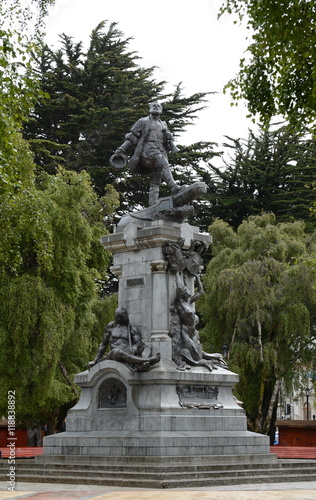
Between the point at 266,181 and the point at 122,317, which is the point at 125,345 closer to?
the point at 122,317

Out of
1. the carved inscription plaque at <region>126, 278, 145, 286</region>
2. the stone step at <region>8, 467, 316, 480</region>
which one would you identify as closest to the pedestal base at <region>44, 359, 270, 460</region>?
the stone step at <region>8, 467, 316, 480</region>

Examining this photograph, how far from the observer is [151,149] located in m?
19.6

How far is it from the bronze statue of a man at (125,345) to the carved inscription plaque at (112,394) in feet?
1.51

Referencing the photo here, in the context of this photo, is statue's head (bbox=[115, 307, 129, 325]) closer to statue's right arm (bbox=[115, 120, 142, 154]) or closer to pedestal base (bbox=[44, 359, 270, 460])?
pedestal base (bbox=[44, 359, 270, 460])

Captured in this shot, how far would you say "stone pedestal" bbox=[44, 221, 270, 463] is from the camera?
1638 centimetres

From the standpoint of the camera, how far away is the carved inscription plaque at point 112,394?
17.2 metres

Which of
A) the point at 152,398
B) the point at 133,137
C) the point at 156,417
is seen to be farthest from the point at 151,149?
the point at 156,417

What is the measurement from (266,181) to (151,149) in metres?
20.1

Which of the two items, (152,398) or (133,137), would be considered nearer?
(152,398)

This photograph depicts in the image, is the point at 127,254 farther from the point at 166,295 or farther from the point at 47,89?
the point at 47,89

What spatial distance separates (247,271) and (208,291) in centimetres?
294

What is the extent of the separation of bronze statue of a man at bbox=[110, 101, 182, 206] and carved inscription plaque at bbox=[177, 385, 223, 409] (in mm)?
4538

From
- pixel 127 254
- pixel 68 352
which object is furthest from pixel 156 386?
pixel 68 352

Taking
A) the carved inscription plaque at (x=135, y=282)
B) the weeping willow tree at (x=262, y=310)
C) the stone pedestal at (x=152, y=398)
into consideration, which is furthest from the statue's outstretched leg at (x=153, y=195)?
the weeping willow tree at (x=262, y=310)
